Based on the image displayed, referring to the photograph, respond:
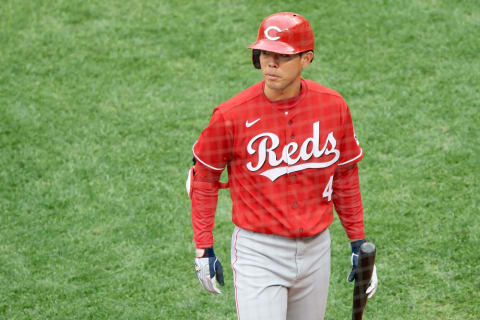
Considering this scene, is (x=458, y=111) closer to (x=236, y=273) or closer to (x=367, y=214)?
(x=367, y=214)

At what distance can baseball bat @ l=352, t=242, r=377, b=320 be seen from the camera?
12.0 ft

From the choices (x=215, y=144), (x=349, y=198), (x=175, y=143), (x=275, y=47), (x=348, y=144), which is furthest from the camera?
(x=175, y=143)

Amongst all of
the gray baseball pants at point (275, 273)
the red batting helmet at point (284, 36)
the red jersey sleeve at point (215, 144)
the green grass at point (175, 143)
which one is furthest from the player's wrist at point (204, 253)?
the green grass at point (175, 143)

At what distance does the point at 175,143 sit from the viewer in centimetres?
753

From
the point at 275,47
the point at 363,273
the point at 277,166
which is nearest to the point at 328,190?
the point at 277,166

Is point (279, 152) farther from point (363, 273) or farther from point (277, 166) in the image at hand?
point (363, 273)

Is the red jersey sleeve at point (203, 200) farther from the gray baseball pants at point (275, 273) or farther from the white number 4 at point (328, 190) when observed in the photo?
the white number 4 at point (328, 190)

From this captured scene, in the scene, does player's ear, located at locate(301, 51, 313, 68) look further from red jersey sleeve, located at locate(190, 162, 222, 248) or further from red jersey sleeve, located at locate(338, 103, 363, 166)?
red jersey sleeve, located at locate(190, 162, 222, 248)

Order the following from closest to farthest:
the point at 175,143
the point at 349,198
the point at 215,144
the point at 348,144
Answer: the point at 215,144
the point at 348,144
the point at 349,198
the point at 175,143

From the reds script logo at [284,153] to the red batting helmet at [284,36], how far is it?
38 cm

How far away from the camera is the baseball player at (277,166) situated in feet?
12.6

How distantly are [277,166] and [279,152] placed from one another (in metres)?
0.07

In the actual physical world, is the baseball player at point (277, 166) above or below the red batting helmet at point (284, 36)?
below

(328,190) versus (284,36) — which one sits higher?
(284,36)
